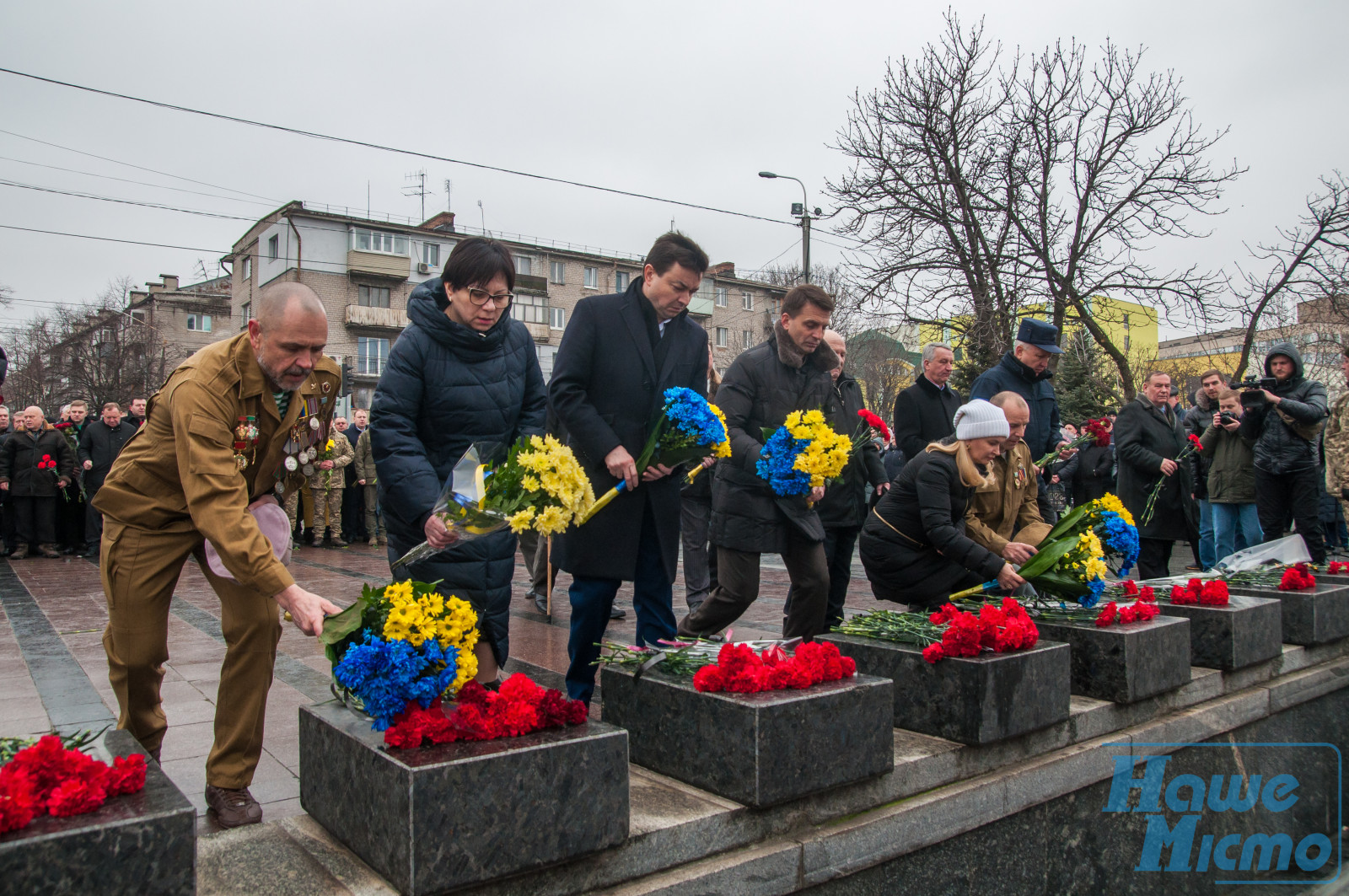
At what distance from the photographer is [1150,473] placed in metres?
8.17

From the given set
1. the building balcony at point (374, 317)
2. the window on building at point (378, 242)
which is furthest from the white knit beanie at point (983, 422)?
the window on building at point (378, 242)

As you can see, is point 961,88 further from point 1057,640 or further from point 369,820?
point 369,820

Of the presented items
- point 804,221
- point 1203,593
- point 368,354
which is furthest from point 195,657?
point 368,354

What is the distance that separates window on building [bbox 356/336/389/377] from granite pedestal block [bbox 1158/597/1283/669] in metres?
47.2

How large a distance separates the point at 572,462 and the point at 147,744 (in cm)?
164

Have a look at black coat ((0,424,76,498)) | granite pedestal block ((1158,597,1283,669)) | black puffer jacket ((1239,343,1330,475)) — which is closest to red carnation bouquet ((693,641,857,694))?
granite pedestal block ((1158,597,1283,669))

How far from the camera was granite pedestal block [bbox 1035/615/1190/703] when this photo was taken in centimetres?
413

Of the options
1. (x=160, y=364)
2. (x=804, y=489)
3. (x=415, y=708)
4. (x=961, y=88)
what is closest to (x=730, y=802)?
(x=415, y=708)

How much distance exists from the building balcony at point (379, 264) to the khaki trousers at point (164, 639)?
4658cm

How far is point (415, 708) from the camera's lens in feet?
8.04

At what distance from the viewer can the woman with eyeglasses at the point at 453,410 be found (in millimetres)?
3441

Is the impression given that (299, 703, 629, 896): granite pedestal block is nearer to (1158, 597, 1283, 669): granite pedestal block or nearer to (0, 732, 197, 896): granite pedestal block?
(0, 732, 197, 896): granite pedestal block

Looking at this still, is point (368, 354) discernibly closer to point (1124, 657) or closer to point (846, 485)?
point (846, 485)

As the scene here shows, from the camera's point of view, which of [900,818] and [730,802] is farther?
[900,818]
